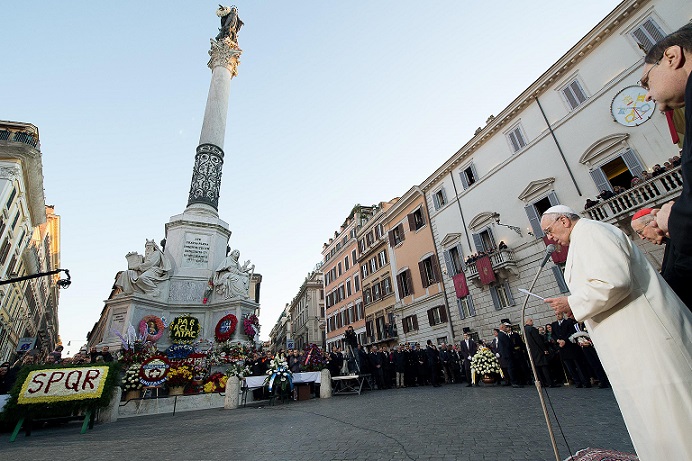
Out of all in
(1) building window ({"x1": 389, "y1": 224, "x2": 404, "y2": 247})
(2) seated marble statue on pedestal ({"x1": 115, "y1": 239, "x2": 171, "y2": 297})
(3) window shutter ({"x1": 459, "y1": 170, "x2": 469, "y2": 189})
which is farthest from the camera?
(1) building window ({"x1": 389, "y1": 224, "x2": 404, "y2": 247})

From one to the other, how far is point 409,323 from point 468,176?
12.4 metres

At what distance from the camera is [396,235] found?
29047mm

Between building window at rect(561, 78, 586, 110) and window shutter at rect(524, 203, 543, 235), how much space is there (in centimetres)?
550

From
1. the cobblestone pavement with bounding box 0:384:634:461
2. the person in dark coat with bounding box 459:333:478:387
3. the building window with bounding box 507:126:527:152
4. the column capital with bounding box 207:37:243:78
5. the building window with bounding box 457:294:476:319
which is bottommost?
the cobblestone pavement with bounding box 0:384:634:461

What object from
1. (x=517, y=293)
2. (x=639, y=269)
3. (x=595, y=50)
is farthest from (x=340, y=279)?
(x=639, y=269)

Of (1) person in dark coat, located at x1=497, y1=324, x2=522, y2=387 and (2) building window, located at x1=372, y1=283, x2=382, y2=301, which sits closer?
(1) person in dark coat, located at x1=497, y1=324, x2=522, y2=387

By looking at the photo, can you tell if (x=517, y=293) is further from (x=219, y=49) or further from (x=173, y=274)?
(x=219, y=49)

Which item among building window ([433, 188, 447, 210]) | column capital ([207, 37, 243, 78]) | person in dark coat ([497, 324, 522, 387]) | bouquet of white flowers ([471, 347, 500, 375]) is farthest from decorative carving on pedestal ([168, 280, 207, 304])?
building window ([433, 188, 447, 210])

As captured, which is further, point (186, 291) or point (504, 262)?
point (504, 262)

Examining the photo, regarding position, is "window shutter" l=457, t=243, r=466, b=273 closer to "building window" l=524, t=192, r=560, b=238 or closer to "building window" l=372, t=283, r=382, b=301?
"building window" l=524, t=192, r=560, b=238

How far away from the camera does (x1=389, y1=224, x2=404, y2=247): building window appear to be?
2819 centimetres

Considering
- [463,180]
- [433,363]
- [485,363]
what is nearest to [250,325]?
[433,363]

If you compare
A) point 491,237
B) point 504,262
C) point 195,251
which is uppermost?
point 491,237

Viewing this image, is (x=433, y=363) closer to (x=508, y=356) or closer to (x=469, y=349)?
(x=469, y=349)
